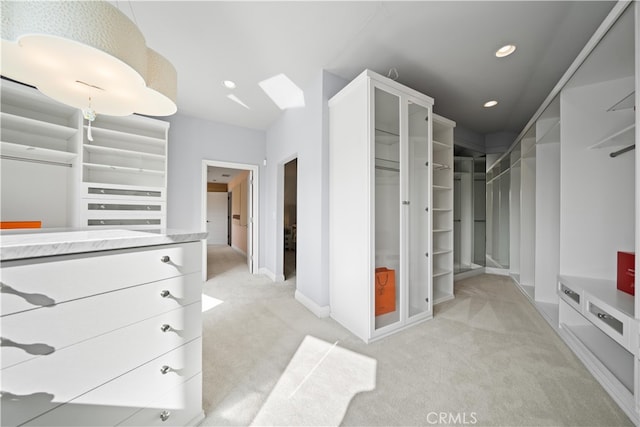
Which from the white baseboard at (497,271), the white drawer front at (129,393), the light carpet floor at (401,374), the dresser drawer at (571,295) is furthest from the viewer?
the white baseboard at (497,271)

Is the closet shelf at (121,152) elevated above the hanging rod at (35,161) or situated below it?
above

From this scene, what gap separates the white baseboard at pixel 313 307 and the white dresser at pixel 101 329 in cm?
147

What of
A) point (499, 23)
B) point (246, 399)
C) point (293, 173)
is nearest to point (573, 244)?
point (499, 23)

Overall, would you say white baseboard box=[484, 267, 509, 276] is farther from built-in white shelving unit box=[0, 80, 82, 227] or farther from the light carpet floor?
built-in white shelving unit box=[0, 80, 82, 227]

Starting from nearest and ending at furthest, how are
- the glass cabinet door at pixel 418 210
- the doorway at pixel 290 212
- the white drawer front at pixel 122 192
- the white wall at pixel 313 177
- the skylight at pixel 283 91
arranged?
the glass cabinet door at pixel 418 210 → the white wall at pixel 313 177 → the white drawer front at pixel 122 192 → the skylight at pixel 283 91 → the doorway at pixel 290 212

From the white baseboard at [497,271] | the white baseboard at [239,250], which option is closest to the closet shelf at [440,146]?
the white baseboard at [497,271]

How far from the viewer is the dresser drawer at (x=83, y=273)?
A: 687mm

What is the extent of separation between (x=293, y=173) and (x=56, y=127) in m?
5.72

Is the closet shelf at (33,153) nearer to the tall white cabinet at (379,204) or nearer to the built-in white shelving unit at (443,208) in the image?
the tall white cabinet at (379,204)

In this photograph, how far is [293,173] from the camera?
25.8 feet

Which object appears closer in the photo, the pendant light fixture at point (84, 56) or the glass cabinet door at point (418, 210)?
the pendant light fixture at point (84, 56)

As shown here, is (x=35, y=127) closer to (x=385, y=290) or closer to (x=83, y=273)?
(x=83, y=273)

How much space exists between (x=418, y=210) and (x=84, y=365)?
2598 mm

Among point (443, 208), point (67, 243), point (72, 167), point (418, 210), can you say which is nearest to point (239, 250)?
point (72, 167)
